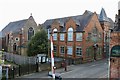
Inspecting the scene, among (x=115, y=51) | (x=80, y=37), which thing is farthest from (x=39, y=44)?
(x=115, y=51)

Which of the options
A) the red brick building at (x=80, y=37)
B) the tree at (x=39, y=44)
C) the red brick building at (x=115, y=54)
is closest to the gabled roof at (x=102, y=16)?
the red brick building at (x=80, y=37)

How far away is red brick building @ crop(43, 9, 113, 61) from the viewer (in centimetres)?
4397

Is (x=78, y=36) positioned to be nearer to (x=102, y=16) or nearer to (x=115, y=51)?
(x=102, y=16)

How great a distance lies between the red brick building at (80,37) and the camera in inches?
1731

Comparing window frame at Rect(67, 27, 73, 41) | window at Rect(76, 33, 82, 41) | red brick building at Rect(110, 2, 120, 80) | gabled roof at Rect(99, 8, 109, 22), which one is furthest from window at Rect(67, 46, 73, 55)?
red brick building at Rect(110, 2, 120, 80)

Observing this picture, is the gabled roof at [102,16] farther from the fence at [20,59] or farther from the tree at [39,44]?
the fence at [20,59]

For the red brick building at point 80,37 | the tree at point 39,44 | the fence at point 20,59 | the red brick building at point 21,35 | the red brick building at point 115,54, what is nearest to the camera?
the red brick building at point 115,54

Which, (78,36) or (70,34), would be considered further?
(70,34)

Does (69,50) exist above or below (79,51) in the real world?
above

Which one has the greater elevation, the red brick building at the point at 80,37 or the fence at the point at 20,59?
the red brick building at the point at 80,37

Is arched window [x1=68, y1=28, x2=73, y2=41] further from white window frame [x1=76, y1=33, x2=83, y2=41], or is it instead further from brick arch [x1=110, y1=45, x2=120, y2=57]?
brick arch [x1=110, y1=45, x2=120, y2=57]

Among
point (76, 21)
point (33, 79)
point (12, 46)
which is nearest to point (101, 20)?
point (76, 21)

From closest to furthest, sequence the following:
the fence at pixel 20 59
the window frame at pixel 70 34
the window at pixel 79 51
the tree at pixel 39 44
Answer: the fence at pixel 20 59, the tree at pixel 39 44, the window at pixel 79 51, the window frame at pixel 70 34

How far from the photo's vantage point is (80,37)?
144 feet
